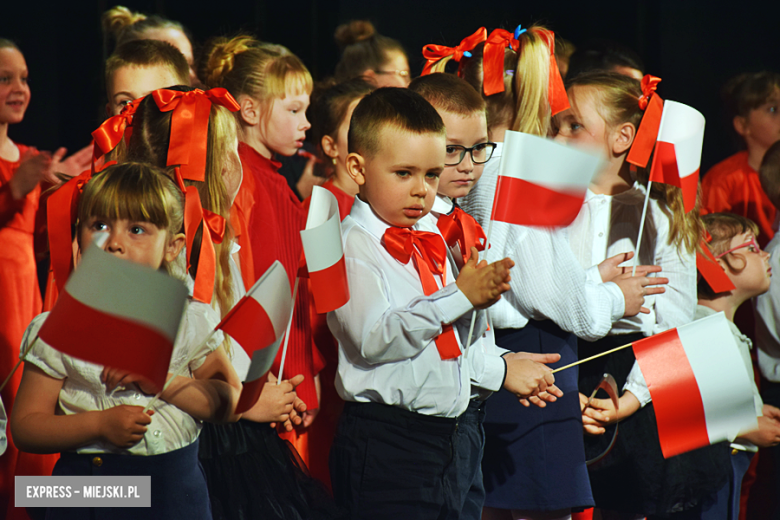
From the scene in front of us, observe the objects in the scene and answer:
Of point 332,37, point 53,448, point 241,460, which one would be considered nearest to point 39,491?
point 53,448

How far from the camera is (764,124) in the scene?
4.18m

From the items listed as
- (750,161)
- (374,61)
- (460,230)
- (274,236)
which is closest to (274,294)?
(460,230)

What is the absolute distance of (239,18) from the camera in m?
5.12

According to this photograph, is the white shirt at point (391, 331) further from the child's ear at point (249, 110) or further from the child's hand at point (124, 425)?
the child's ear at point (249, 110)

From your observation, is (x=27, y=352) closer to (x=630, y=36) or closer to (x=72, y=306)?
(x=72, y=306)

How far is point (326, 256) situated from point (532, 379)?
0.69m

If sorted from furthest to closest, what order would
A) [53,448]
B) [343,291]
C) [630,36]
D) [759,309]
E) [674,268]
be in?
[630,36] → [759,309] → [674,268] → [343,291] → [53,448]

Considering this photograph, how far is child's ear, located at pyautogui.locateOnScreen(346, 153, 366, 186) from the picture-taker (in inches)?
80.1

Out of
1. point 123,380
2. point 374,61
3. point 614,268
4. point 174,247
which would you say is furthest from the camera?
point 374,61

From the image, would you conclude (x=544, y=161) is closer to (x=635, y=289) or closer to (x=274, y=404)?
(x=635, y=289)

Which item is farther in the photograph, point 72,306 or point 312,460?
point 312,460

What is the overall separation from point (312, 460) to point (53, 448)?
3.51 ft

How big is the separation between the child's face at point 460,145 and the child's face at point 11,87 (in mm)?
1998

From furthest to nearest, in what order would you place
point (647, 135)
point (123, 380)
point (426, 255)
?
1. point (647, 135)
2. point (426, 255)
3. point (123, 380)
